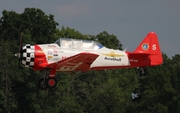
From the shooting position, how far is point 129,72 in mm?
66500

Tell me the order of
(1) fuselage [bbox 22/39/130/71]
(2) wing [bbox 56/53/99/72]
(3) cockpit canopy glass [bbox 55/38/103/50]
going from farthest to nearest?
(3) cockpit canopy glass [bbox 55/38/103/50] < (1) fuselage [bbox 22/39/130/71] < (2) wing [bbox 56/53/99/72]

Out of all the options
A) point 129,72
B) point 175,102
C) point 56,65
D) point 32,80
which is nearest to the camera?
point 56,65

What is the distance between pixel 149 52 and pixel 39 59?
5.89 metres

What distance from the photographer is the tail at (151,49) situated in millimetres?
31634

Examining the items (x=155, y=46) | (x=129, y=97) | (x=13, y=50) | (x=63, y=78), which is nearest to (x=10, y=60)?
(x=13, y=50)

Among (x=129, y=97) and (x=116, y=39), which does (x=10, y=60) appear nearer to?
(x=129, y=97)

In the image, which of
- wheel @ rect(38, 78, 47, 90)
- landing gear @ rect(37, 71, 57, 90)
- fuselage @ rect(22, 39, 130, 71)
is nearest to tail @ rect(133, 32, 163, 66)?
fuselage @ rect(22, 39, 130, 71)

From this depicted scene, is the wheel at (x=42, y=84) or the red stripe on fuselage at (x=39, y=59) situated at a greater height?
the red stripe on fuselage at (x=39, y=59)

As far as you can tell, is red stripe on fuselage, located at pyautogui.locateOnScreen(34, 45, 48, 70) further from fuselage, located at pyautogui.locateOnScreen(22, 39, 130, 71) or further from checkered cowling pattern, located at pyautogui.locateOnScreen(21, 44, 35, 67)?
checkered cowling pattern, located at pyautogui.locateOnScreen(21, 44, 35, 67)

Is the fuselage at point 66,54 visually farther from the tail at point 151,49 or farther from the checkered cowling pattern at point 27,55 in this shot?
the tail at point 151,49

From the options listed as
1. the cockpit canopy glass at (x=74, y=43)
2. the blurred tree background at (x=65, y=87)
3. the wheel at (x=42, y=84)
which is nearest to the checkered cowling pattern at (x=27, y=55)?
the wheel at (x=42, y=84)

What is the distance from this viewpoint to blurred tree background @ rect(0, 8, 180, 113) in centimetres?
5072

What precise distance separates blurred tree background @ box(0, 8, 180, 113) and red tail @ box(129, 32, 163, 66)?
1624 centimetres

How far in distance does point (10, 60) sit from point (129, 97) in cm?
1099
